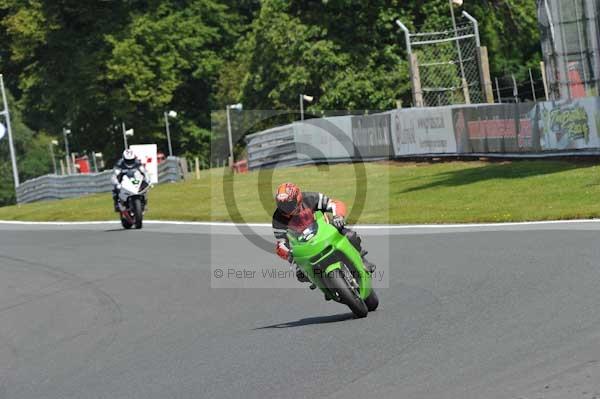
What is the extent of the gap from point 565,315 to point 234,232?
12819 millimetres

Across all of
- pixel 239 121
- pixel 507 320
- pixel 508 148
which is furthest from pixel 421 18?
pixel 507 320

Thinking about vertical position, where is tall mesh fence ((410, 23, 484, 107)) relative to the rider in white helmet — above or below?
above

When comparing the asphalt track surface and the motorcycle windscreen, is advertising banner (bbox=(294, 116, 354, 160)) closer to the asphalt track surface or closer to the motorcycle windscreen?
the motorcycle windscreen

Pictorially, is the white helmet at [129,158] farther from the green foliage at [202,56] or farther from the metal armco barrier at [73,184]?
the green foliage at [202,56]

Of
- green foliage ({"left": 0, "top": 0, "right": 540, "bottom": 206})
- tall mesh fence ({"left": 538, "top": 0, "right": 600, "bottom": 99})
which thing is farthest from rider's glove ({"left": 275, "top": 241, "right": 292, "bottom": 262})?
green foliage ({"left": 0, "top": 0, "right": 540, "bottom": 206})

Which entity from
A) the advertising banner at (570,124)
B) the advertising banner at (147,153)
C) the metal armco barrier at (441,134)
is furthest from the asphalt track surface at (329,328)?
the advertising banner at (147,153)

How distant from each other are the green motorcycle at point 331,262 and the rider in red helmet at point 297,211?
9 centimetres

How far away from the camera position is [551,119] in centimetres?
2630

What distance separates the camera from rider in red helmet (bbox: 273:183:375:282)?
33.6 ft

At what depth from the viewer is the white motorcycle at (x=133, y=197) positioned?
76.7ft

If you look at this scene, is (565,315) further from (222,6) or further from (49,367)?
(222,6)

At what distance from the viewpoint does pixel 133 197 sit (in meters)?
23.5

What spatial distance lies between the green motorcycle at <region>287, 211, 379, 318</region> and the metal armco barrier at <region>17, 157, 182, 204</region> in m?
30.9

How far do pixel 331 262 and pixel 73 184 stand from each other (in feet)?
116
